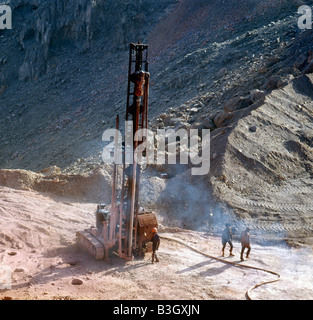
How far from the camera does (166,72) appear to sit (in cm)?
3391

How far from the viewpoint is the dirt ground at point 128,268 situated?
8.93 meters

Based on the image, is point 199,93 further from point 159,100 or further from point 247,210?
point 247,210

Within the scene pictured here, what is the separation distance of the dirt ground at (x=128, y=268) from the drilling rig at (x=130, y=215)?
1.13 ft

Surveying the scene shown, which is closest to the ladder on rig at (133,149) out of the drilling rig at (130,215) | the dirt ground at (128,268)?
the drilling rig at (130,215)

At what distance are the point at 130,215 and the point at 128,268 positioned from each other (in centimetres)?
139

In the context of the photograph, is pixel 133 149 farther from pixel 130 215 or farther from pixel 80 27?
pixel 80 27

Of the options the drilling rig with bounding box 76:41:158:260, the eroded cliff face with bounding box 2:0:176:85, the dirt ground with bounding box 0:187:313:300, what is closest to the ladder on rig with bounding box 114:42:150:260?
the drilling rig with bounding box 76:41:158:260

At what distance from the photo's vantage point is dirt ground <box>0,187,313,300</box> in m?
8.93

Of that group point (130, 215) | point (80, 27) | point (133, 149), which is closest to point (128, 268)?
point (130, 215)

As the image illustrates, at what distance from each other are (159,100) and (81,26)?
18809 millimetres

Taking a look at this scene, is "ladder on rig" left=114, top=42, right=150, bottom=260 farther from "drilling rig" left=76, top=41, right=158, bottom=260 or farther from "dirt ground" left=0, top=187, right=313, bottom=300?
"dirt ground" left=0, top=187, right=313, bottom=300

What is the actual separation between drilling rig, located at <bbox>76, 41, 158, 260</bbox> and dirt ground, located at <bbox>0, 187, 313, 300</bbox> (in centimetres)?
34

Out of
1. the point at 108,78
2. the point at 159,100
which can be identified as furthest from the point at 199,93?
the point at 108,78

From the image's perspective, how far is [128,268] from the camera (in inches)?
412
